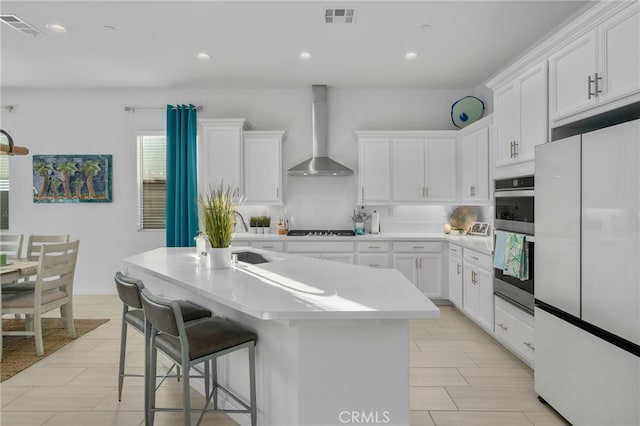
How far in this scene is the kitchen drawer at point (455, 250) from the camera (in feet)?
14.3

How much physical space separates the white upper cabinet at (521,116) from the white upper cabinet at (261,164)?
2.77 metres

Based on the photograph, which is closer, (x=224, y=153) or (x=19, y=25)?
(x=19, y=25)

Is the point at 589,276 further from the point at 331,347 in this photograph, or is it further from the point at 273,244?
the point at 273,244

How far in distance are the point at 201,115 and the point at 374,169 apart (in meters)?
2.59

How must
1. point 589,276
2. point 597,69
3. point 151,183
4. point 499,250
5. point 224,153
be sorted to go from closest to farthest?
point 589,276, point 597,69, point 499,250, point 224,153, point 151,183

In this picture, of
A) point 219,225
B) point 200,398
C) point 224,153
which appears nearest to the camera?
point 219,225

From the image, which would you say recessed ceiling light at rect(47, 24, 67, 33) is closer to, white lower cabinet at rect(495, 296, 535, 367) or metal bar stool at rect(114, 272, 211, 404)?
metal bar stool at rect(114, 272, 211, 404)

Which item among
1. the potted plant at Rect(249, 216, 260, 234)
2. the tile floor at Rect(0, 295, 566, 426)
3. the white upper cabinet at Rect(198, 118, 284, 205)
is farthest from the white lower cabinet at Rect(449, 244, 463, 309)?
the potted plant at Rect(249, 216, 260, 234)

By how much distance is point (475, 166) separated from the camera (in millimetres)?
4574

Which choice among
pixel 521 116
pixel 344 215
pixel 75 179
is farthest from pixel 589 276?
pixel 75 179

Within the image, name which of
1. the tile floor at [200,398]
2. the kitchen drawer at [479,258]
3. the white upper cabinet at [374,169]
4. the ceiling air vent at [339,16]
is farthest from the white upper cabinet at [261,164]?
the kitchen drawer at [479,258]

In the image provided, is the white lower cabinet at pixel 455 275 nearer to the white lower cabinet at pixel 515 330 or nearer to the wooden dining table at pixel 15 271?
the white lower cabinet at pixel 515 330

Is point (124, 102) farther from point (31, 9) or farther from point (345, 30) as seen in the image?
point (345, 30)

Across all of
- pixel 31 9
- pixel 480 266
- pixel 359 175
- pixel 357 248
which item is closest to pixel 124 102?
pixel 31 9
